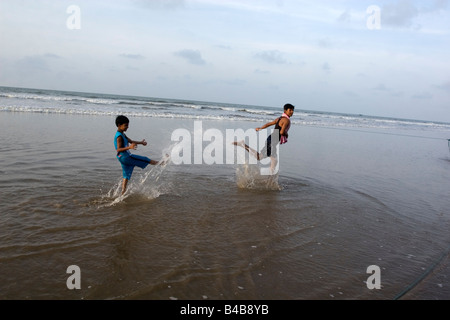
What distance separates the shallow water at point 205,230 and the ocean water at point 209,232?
2 centimetres

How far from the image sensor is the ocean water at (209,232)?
3525mm

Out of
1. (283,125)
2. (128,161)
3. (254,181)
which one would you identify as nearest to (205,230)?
(128,161)

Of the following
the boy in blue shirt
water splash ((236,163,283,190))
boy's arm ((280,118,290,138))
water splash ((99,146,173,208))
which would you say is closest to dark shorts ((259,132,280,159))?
boy's arm ((280,118,290,138))

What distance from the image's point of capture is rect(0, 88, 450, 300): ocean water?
353cm

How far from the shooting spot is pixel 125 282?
3420mm

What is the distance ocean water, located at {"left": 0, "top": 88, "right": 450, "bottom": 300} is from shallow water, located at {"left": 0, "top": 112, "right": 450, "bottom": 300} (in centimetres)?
2

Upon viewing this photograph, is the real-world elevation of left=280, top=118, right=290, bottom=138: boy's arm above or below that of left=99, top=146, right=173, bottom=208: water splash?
above

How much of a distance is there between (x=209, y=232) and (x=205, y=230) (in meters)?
0.09

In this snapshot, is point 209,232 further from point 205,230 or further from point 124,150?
point 124,150

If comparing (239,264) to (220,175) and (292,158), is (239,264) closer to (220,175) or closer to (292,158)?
(220,175)

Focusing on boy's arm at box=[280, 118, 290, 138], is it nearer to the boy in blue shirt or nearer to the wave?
the boy in blue shirt
